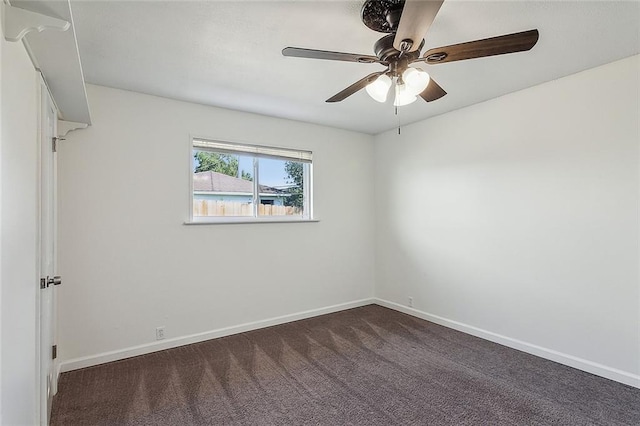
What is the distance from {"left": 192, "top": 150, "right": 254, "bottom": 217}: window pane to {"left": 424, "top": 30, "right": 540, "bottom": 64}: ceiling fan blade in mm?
2420

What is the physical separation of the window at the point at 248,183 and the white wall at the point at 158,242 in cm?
12

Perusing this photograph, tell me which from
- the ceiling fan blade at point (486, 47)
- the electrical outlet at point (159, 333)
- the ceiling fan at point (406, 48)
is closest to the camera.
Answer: the ceiling fan at point (406, 48)

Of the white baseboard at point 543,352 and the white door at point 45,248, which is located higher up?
the white door at point 45,248

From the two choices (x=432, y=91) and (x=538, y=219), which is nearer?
(x=432, y=91)

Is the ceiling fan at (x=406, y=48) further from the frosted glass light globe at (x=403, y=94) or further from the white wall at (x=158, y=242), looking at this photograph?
the white wall at (x=158, y=242)

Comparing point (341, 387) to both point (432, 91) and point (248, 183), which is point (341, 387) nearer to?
point (432, 91)

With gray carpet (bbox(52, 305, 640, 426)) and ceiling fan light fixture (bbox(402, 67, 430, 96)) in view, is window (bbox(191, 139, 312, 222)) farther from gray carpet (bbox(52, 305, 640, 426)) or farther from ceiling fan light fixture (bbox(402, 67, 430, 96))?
ceiling fan light fixture (bbox(402, 67, 430, 96))

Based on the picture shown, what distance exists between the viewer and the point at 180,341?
3.15 meters

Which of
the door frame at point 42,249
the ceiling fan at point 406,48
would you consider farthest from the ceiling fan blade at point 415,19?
the door frame at point 42,249

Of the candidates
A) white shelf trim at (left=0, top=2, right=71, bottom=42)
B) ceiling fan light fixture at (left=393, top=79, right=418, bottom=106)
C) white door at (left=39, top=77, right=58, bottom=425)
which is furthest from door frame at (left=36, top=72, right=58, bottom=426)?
ceiling fan light fixture at (left=393, top=79, right=418, bottom=106)

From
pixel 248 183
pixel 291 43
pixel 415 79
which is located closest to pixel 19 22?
pixel 291 43

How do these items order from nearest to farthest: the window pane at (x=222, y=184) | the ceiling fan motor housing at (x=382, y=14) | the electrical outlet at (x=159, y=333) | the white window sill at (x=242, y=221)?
the ceiling fan motor housing at (x=382, y=14), the electrical outlet at (x=159, y=333), the white window sill at (x=242, y=221), the window pane at (x=222, y=184)

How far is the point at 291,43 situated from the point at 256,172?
6.00 ft

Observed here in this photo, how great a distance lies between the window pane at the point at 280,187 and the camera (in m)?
3.81
